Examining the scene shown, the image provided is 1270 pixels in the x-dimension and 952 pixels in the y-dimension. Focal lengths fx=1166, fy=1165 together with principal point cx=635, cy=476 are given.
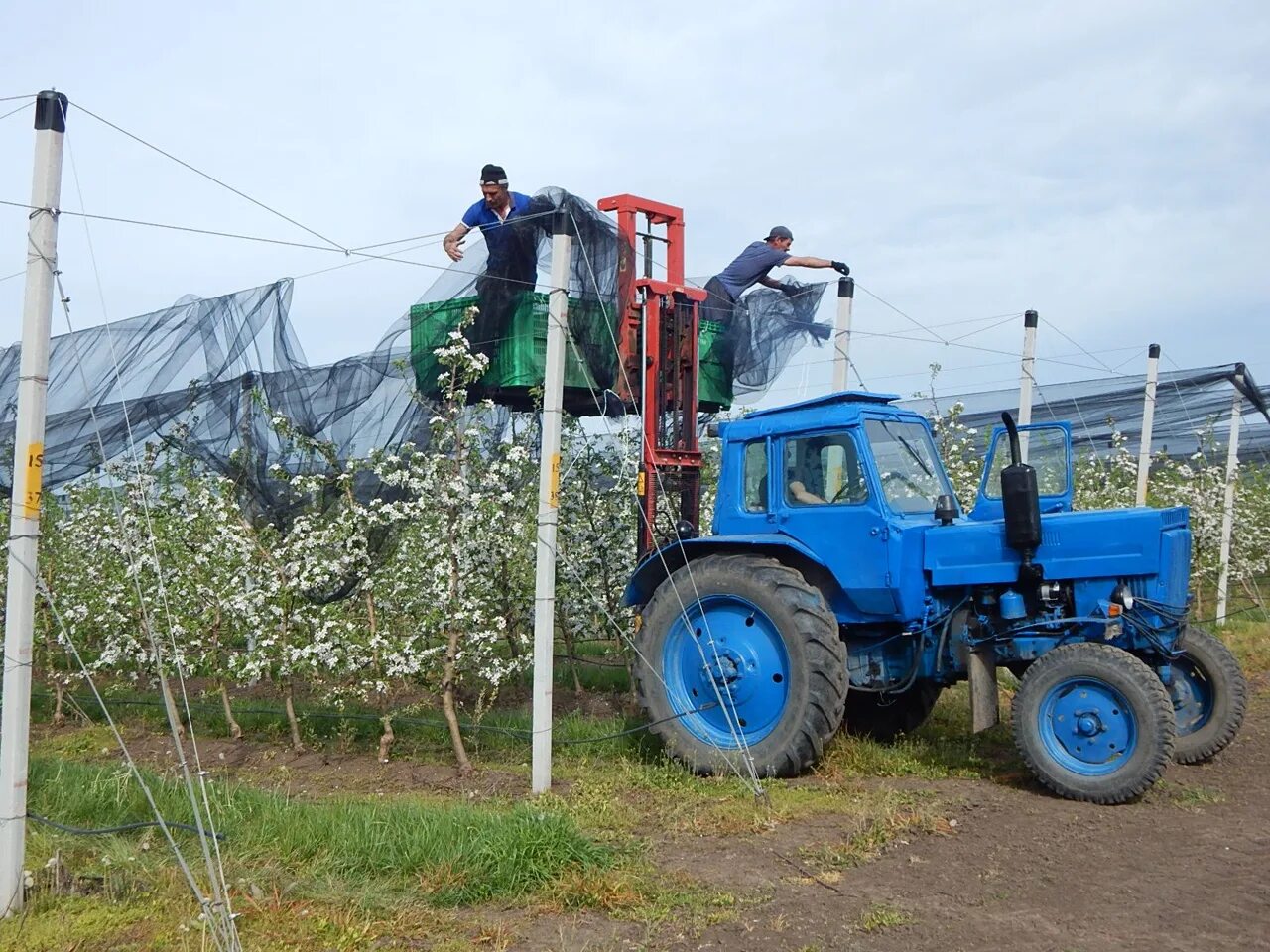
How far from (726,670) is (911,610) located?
1225mm

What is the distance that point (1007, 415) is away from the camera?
6.68 meters

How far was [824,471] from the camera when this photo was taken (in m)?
7.50

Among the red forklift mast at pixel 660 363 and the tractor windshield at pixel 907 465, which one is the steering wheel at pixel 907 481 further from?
the red forklift mast at pixel 660 363

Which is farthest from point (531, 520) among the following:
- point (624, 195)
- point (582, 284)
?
point (624, 195)

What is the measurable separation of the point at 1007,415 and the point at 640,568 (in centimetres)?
266

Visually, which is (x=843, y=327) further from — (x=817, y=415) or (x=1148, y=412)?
(x=1148, y=412)

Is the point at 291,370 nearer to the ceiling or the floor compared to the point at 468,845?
nearer to the ceiling

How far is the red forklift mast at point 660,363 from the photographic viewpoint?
821 cm

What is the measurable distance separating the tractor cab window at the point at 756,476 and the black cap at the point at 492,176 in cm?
243

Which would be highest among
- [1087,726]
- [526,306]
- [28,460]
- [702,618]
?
[526,306]

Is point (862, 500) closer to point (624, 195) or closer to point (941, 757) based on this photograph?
point (941, 757)

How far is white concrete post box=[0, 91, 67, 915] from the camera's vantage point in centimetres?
484

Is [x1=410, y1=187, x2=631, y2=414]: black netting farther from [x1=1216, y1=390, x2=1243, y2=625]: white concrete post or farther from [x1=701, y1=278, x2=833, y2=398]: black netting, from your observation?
[x1=1216, y1=390, x2=1243, y2=625]: white concrete post

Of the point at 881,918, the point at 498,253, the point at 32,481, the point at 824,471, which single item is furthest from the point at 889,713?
the point at 32,481
